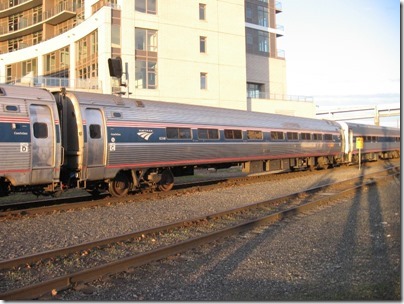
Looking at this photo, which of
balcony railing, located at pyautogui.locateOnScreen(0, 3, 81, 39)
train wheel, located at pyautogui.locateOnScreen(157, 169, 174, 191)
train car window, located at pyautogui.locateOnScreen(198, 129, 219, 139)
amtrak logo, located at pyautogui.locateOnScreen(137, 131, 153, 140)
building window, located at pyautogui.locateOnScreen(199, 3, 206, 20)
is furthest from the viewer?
balcony railing, located at pyautogui.locateOnScreen(0, 3, 81, 39)

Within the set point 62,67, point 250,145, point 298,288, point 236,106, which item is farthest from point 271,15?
point 298,288

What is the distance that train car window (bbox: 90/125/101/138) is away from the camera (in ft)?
41.6

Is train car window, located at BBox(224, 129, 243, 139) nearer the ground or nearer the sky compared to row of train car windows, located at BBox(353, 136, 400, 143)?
nearer the ground

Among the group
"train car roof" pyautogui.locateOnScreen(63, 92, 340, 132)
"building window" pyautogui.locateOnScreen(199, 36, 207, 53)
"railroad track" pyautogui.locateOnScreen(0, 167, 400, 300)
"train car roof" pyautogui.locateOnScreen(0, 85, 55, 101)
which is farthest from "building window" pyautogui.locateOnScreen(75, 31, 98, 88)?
"railroad track" pyautogui.locateOnScreen(0, 167, 400, 300)

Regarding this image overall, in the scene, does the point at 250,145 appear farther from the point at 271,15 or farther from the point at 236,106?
the point at 271,15

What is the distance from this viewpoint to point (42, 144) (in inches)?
445

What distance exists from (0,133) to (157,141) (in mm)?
5451

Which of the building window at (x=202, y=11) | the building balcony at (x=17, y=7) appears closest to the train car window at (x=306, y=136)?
the building window at (x=202, y=11)

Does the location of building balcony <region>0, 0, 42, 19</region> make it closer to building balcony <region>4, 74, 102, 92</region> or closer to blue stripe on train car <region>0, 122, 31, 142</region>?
building balcony <region>4, 74, 102, 92</region>

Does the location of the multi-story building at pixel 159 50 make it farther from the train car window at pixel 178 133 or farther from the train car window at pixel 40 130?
the train car window at pixel 40 130

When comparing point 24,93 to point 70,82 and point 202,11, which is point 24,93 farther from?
point 202,11

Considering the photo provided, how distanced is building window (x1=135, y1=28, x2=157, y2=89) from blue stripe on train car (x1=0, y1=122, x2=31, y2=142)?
2783cm

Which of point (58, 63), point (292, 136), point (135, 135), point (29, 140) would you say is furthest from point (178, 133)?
point (58, 63)

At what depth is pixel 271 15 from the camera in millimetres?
57562
